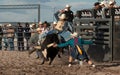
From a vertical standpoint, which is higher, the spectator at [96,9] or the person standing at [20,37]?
the spectator at [96,9]

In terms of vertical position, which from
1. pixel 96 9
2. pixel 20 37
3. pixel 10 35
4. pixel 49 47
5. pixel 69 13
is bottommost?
pixel 20 37

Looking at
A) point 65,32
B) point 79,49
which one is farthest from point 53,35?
point 79,49

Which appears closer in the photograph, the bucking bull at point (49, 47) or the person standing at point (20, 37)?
the bucking bull at point (49, 47)

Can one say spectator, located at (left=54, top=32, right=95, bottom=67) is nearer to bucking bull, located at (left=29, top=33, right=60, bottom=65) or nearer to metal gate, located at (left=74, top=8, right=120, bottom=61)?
bucking bull, located at (left=29, top=33, right=60, bottom=65)

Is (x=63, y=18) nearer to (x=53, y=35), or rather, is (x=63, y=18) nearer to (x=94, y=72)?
(x=53, y=35)

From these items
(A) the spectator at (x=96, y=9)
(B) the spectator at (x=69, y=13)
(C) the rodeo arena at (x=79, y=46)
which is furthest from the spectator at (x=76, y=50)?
(B) the spectator at (x=69, y=13)

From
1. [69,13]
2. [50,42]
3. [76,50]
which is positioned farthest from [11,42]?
[76,50]

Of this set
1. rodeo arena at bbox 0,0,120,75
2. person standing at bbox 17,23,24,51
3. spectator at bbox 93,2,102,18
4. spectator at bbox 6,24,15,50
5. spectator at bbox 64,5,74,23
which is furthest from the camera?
person standing at bbox 17,23,24,51

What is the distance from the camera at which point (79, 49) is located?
12.5m

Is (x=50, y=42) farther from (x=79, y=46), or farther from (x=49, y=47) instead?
(x=79, y=46)

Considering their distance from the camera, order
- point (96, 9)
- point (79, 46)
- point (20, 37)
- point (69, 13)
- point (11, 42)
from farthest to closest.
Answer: point (20, 37) < point (11, 42) < point (69, 13) < point (96, 9) < point (79, 46)

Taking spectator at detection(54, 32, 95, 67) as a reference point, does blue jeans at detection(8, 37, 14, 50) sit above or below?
below

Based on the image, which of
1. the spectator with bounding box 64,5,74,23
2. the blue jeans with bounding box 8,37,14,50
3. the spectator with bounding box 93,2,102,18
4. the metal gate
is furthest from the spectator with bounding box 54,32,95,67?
the blue jeans with bounding box 8,37,14,50

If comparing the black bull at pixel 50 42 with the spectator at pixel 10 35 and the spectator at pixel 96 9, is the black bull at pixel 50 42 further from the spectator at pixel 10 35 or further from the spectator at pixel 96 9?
the spectator at pixel 10 35
